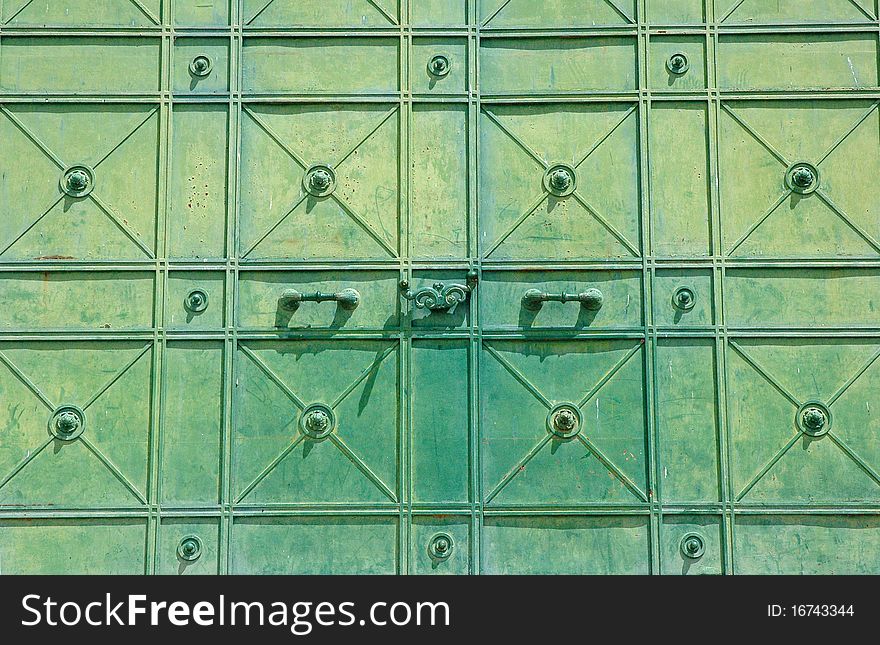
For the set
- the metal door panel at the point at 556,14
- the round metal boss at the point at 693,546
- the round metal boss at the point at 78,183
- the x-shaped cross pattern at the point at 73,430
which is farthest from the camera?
the metal door panel at the point at 556,14

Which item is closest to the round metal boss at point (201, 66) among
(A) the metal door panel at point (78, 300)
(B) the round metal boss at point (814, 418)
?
(A) the metal door panel at point (78, 300)

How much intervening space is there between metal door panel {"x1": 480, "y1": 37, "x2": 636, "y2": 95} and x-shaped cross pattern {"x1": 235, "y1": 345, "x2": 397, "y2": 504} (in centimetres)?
319

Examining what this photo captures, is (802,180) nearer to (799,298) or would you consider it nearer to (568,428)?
(799,298)

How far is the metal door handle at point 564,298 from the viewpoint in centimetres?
1188

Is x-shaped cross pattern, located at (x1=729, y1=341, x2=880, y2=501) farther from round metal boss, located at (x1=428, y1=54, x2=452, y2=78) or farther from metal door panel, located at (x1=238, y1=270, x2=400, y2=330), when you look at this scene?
round metal boss, located at (x1=428, y1=54, x2=452, y2=78)

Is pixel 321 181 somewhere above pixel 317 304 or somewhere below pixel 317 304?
above

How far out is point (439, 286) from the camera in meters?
11.9

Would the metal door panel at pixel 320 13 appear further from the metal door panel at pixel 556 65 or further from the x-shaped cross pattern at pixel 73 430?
the x-shaped cross pattern at pixel 73 430

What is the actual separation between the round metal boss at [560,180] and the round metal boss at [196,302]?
12.6 ft

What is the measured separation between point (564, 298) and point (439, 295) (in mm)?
1318

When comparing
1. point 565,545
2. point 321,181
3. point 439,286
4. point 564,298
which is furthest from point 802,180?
point 321,181

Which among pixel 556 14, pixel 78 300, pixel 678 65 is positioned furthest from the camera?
pixel 556 14

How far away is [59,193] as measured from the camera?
40.1ft

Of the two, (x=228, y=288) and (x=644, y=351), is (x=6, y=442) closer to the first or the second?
(x=228, y=288)
